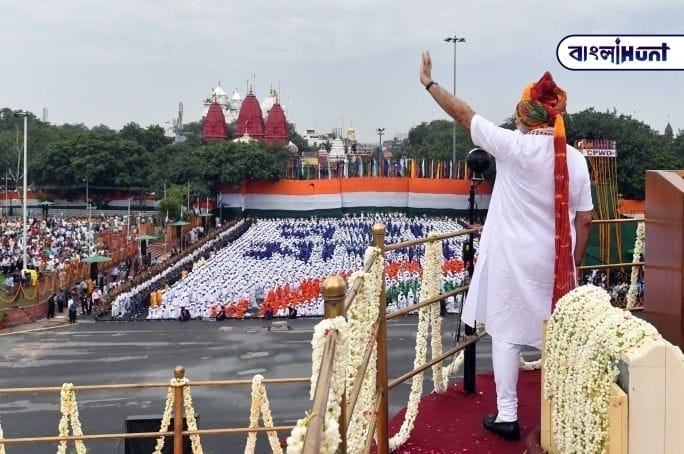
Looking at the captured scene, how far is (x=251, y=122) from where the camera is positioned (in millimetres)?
63062

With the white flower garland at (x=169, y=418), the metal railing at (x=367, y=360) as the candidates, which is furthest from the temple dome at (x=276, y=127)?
the metal railing at (x=367, y=360)

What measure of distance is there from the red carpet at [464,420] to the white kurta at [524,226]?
499mm

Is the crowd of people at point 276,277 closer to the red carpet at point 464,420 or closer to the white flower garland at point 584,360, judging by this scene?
the red carpet at point 464,420

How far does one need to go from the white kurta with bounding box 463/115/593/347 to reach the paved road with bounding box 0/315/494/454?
5.45 m

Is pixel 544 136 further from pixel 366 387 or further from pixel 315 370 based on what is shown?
pixel 315 370

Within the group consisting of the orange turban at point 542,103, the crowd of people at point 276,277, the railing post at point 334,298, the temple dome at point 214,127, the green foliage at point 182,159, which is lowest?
the crowd of people at point 276,277

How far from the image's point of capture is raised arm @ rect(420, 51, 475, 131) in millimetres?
2639

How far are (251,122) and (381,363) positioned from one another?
61.9 m

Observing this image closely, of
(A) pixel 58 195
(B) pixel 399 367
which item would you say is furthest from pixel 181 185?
(B) pixel 399 367

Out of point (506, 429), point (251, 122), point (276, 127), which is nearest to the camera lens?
point (506, 429)

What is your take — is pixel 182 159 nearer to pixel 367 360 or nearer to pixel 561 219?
pixel 561 219

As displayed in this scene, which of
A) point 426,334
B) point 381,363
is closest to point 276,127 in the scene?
point 426,334

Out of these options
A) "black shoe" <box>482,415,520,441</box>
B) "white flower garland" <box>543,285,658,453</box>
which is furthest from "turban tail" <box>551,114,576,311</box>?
"black shoe" <box>482,415,520,441</box>

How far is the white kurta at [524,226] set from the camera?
8.67 ft
